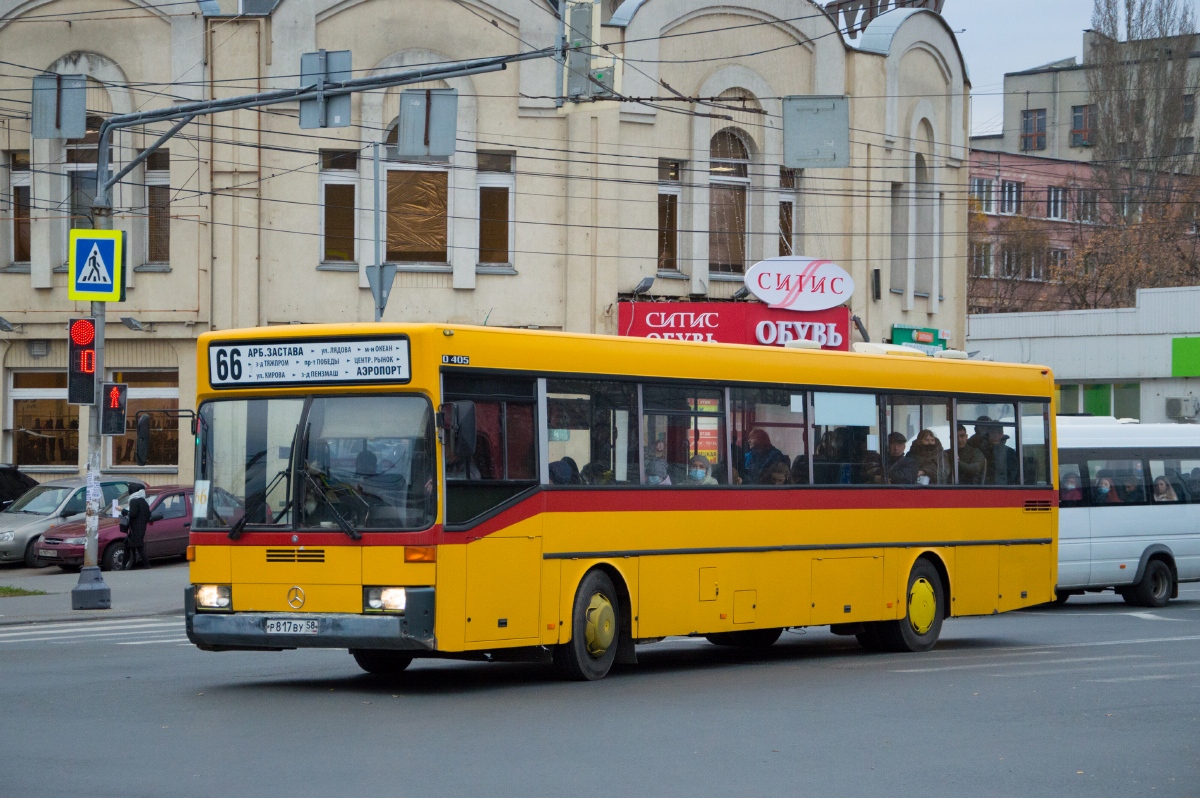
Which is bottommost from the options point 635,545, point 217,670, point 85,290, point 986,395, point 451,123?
point 217,670

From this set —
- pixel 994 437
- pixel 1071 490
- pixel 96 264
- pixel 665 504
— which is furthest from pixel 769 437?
pixel 96 264

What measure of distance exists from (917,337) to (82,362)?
71.5ft

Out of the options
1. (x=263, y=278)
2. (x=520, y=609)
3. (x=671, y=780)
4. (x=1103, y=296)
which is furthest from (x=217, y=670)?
(x=1103, y=296)

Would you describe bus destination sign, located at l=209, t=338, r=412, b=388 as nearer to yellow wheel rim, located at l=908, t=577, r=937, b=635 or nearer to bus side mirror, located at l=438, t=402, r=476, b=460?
bus side mirror, located at l=438, t=402, r=476, b=460

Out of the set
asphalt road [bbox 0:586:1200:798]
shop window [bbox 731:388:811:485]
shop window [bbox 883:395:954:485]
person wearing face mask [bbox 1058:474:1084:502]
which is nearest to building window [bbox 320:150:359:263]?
person wearing face mask [bbox 1058:474:1084:502]

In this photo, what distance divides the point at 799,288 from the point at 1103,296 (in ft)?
116

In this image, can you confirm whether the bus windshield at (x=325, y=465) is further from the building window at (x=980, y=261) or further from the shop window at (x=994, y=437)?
the building window at (x=980, y=261)

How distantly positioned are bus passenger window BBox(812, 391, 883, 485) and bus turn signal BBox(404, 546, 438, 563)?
4.90m

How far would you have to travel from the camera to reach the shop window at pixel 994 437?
18.0 metres

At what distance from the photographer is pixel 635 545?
46.7 feet

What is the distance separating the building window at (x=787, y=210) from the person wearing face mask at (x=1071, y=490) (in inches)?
539

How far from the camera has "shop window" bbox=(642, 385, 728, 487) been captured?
568 inches

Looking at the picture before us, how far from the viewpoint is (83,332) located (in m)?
23.0

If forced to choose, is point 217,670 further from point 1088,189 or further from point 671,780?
point 1088,189
